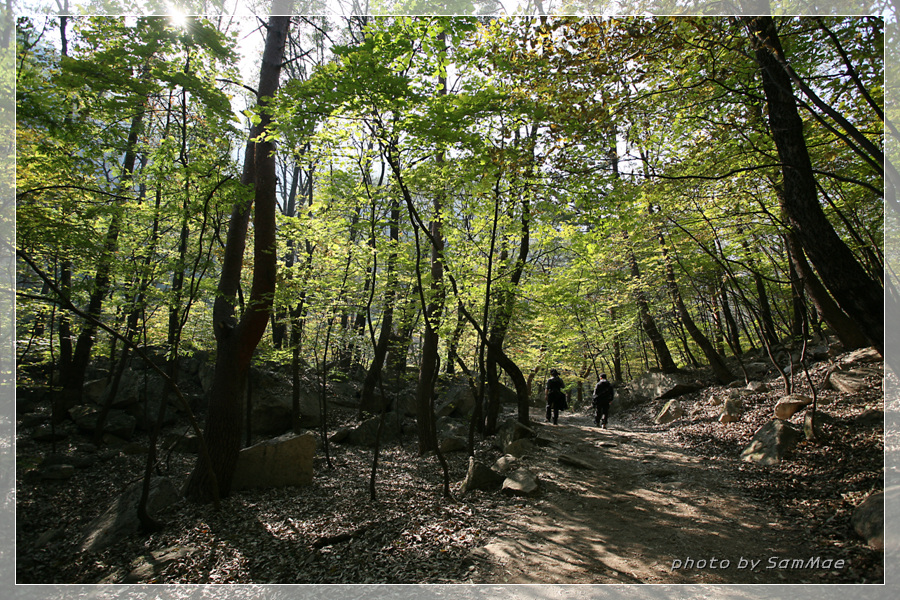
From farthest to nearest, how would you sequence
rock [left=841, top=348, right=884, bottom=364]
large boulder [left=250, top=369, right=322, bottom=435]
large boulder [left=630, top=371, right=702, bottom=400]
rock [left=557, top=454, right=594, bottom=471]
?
large boulder [left=630, top=371, right=702, bottom=400], large boulder [left=250, top=369, right=322, bottom=435], rock [left=841, top=348, right=884, bottom=364], rock [left=557, top=454, right=594, bottom=471]

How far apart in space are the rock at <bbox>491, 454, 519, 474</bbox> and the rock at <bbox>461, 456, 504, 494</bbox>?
64cm

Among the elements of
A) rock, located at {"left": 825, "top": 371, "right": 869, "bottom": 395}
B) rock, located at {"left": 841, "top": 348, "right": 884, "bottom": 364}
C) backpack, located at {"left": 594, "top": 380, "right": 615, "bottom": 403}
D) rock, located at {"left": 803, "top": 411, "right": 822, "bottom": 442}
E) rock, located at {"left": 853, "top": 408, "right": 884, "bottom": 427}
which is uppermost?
rock, located at {"left": 841, "top": 348, "right": 884, "bottom": 364}

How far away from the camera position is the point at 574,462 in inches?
252

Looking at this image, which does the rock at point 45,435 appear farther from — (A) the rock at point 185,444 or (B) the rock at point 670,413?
Answer: (B) the rock at point 670,413

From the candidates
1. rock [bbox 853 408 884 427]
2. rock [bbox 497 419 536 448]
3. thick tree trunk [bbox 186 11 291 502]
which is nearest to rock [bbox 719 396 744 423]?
rock [bbox 853 408 884 427]

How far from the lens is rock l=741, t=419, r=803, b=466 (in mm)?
5328

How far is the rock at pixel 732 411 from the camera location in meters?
7.78

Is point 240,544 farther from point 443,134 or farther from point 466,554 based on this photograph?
point 443,134

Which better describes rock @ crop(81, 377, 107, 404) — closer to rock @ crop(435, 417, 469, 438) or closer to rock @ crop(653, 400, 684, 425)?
rock @ crop(435, 417, 469, 438)

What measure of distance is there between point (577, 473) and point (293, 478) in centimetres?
464

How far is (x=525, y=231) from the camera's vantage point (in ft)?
24.4

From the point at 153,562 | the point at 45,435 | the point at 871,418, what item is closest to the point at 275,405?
the point at 45,435

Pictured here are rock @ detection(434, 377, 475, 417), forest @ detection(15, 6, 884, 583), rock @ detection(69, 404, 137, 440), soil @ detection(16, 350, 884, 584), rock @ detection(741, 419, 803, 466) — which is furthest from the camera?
rock @ detection(434, 377, 475, 417)

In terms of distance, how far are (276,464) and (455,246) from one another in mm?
5006
